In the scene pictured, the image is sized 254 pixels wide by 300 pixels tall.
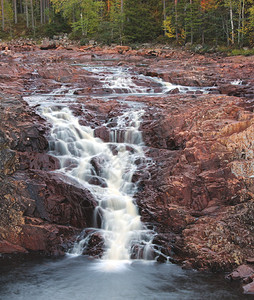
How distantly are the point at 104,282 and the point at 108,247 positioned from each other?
1170 millimetres

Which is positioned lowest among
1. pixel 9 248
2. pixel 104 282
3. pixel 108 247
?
pixel 104 282

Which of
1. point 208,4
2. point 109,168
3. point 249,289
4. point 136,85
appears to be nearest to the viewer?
point 249,289

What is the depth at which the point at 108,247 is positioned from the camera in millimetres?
8141

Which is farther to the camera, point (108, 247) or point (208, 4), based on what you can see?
point (208, 4)

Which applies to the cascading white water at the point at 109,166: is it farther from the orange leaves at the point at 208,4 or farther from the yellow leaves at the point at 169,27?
the orange leaves at the point at 208,4

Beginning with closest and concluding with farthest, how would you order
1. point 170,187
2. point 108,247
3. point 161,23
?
point 108,247 → point 170,187 → point 161,23

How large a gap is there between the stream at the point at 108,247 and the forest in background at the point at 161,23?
29285mm

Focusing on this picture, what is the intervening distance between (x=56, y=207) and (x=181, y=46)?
1369 inches

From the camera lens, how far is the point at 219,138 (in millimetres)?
9531

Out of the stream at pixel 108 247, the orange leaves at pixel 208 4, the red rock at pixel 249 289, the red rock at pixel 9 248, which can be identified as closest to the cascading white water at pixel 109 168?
the stream at pixel 108 247

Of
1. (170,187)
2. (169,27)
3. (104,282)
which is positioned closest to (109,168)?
(170,187)

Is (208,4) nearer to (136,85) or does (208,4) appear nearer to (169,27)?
(169,27)

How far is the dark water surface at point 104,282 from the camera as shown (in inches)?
258

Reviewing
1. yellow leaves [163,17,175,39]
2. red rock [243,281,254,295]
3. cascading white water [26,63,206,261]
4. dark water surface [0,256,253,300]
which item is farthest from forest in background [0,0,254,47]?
red rock [243,281,254,295]
